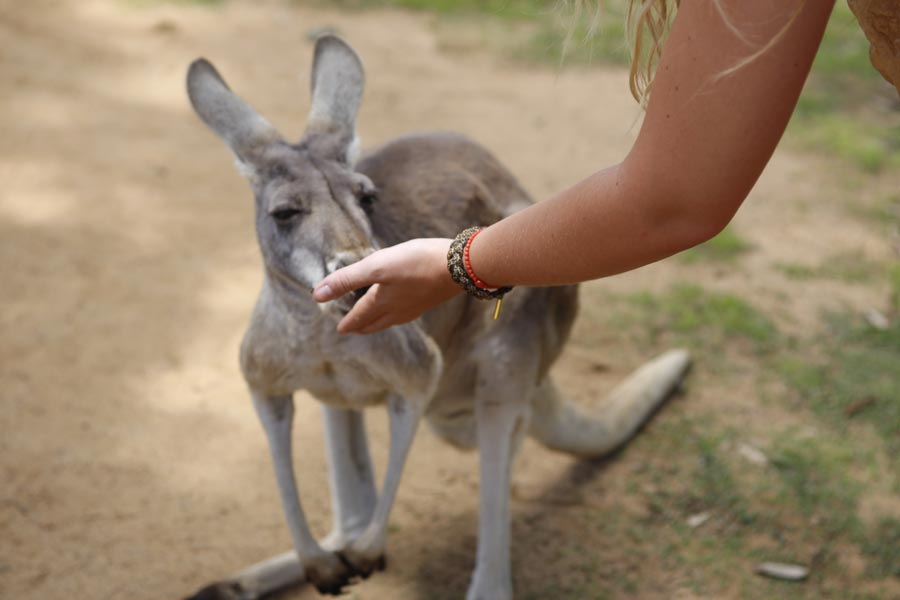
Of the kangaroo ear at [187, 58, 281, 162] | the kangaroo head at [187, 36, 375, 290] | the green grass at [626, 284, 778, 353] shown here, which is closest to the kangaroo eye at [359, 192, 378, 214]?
the kangaroo head at [187, 36, 375, 290]

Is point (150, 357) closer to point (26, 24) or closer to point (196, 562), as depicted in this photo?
point (196, 562)

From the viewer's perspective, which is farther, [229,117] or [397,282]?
[229,117]

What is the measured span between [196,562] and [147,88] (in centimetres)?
305

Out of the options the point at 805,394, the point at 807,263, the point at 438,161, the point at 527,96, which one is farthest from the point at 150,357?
the point at 527,96

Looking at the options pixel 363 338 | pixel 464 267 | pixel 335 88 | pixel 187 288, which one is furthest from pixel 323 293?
pixel 187 288

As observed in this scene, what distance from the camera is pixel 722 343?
11.3 ft

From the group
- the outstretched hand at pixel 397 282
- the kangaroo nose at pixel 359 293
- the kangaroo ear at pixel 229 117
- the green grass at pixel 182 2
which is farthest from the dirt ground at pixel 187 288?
the kangaroo ear at pixel 229 117

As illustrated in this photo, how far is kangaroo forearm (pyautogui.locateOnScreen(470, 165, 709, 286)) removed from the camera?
4.15 ft

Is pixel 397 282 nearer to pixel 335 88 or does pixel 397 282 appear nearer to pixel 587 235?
pixel 587 235

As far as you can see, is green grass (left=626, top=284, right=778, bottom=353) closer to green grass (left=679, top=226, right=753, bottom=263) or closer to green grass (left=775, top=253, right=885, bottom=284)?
green grass (left=679, top=226, right=753, bottom=263)

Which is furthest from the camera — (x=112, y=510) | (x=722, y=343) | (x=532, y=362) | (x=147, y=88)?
(x=147, y=88)

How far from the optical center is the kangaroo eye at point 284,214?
195cm

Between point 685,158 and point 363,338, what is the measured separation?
1031 mm

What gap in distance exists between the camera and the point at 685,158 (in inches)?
46.7
